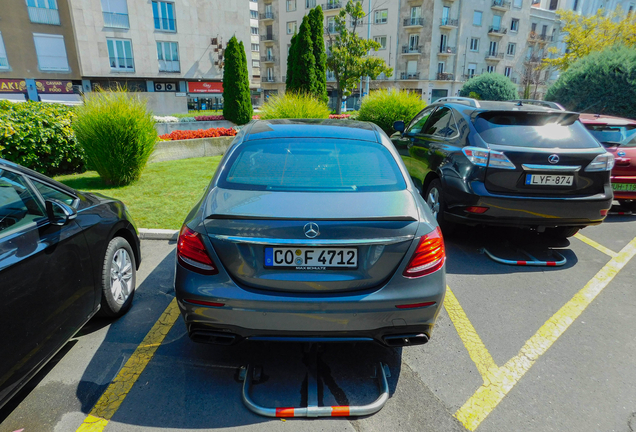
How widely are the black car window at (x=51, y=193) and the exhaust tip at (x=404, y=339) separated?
2.48 m

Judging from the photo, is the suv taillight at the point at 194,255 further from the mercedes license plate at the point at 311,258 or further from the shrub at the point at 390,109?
the shrub at the point at 390,109

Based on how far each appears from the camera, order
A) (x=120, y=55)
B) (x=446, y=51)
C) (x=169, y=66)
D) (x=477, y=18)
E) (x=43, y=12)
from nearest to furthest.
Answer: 1. (x=43, y=12)
2. (x=120, y=55)
3. (x=169, y=66)
4. (x=446, y=51)
5. (x=477, y=18)

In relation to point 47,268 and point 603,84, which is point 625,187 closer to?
point 47,268

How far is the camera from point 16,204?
2.53 meters

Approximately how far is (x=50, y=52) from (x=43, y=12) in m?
2.92

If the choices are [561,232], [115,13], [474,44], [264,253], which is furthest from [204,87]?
[264,253]

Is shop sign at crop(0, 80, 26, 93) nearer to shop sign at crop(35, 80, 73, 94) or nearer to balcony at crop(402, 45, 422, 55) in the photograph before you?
shop sign at crop(35, 80, 73, 94)

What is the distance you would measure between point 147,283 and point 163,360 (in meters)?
1.39

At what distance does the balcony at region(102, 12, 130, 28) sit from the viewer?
31212 mm

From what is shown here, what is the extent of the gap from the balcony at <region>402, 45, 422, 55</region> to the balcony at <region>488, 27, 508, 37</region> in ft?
33.1

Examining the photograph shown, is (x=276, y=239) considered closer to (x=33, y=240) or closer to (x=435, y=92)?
(x=33, y=240)

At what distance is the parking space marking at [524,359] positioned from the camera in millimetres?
2470

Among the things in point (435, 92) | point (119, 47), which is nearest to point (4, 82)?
point (119, 47)

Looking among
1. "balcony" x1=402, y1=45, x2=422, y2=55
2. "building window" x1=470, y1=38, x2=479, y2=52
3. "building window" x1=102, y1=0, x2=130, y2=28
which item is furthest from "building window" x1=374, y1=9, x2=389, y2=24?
"building window" x1=102, y1=0, x2=130, y2=28
